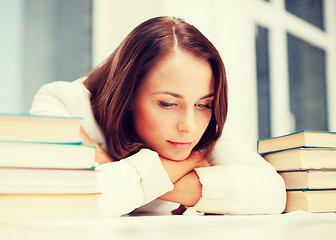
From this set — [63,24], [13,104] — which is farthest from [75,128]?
[63,24]

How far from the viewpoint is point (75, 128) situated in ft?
1.72

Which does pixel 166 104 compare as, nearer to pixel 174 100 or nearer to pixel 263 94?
pixel 174 100

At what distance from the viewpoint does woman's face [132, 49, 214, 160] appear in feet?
2.64

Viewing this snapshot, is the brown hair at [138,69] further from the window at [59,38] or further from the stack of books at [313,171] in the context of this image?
the window at [59,38]

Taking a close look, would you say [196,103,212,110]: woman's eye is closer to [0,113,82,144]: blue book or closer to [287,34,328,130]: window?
[0,113,82,144]: blue book

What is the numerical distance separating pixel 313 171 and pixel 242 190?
16cm

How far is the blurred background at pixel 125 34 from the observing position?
6.19ft

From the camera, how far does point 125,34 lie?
195 cm

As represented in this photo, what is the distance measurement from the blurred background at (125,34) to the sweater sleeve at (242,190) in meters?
1.19

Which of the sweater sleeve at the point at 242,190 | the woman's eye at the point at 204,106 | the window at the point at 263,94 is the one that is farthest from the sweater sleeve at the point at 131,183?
the window at the point at 263,94

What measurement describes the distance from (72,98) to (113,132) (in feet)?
0.56

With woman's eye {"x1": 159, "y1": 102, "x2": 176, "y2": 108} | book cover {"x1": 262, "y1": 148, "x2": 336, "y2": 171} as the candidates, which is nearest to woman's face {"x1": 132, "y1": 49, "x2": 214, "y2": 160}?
woman's eye {"x1": 159, "y1": 102, "x2": 176, "y2": 108}

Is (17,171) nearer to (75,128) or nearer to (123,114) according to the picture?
(75,128)

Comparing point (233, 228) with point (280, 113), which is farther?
point (280, 113)
